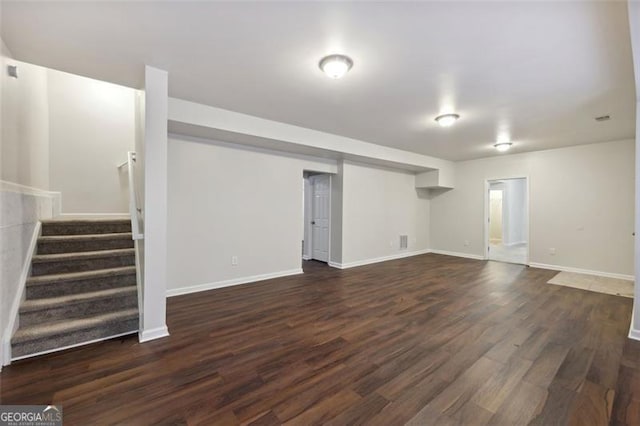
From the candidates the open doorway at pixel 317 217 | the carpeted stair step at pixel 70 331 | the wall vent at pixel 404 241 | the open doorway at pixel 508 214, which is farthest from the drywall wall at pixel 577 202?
the carpeted stair step at pixel 70 331

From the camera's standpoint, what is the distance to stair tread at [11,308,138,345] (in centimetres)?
221

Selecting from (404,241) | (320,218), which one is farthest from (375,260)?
(320,218)

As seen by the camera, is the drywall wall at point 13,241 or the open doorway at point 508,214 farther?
the open doorway at point 508,214

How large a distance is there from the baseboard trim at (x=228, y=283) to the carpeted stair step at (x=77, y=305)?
3.15 feet

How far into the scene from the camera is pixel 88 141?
4172 mm

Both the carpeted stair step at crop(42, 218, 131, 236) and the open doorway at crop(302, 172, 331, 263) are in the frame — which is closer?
the carpeted stair step at crop(42, 218, 131, 236)

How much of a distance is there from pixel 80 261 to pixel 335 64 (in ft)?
11.3

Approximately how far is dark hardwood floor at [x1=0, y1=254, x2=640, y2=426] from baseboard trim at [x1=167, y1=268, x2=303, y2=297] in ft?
1.09

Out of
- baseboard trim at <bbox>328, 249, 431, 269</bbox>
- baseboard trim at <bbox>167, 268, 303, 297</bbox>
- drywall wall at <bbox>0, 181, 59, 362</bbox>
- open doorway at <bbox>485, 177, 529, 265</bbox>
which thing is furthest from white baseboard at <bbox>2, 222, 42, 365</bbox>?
open doorway at <bbox>485, 177, 529, 265</bbox>

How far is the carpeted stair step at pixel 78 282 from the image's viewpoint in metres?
2.54

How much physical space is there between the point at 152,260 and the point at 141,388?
1.13 meters

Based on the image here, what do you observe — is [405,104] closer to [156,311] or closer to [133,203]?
[133,203]

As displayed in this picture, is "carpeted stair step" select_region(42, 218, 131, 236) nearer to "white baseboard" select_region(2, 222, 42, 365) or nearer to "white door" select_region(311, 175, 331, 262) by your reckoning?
"white baseboard" select_region(2, 222, 42, 365)

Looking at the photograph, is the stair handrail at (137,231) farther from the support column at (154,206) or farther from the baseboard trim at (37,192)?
the baseboard trim at (37,192)
